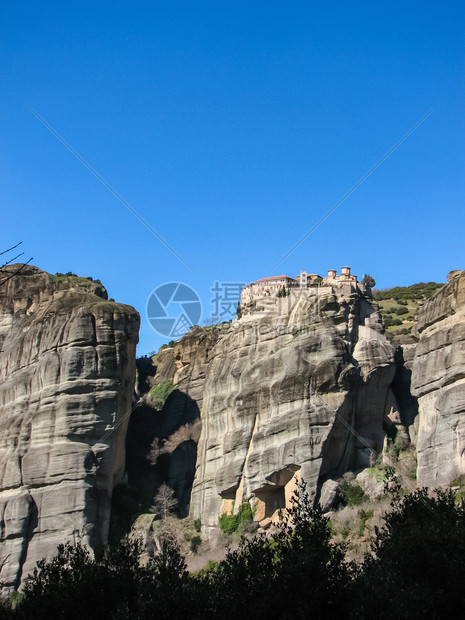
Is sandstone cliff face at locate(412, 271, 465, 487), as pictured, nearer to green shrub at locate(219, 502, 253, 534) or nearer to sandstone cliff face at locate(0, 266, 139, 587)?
green shrub at locate(219, 502, 253, 534)

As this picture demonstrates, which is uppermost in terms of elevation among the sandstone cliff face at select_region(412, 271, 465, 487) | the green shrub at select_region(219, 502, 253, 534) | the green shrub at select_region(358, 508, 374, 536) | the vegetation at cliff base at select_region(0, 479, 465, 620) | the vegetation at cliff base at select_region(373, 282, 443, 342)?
the vegetation at cliff base at select_region(373, 282, 443, 342)

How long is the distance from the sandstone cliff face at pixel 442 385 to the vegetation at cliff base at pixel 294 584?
910 centimetres

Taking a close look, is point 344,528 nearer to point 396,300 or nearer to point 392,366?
point 392,366

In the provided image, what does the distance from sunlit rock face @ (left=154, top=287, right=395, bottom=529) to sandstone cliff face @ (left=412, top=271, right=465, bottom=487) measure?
4426 mm

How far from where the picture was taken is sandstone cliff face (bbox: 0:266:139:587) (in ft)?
163

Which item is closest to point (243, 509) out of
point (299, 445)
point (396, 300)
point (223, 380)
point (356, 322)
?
point (299, 445)

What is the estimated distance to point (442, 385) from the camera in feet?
146

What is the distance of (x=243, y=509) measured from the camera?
4934 cm

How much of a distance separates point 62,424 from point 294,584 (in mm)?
26361

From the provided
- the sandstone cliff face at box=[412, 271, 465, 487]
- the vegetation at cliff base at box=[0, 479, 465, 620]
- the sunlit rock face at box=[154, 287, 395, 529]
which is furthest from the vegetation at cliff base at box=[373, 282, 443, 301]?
the vegetation at cliff base at box=[0, 479, 465, 620]

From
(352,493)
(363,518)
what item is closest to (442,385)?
(352,493)

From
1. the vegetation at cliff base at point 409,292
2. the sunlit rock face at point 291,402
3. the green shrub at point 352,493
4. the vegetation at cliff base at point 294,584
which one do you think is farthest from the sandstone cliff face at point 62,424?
the vegetation at cliff base at point 409,292

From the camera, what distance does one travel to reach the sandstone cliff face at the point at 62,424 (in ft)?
163

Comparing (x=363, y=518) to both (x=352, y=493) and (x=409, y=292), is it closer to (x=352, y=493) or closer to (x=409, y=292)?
(x=352, y=493)
